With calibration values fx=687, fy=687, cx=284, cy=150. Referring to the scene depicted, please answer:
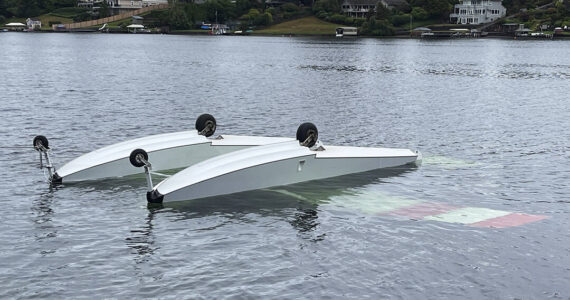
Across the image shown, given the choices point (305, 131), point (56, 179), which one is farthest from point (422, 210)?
point (56, 179)

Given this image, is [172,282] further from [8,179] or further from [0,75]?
[0,75]

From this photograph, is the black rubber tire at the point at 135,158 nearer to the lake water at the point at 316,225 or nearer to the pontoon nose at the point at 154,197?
the pontoon nose at the point at 154,197

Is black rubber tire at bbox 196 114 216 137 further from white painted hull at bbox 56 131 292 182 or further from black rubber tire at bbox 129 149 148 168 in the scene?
black rubber tire at bbox 129 149 148 168

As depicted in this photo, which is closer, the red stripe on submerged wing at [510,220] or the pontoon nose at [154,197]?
the red stripe on submerged wing at [510,220]

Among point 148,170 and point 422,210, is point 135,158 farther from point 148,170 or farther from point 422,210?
point 422,210

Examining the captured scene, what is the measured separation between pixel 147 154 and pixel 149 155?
1.47 m

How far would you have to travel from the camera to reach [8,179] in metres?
25.8

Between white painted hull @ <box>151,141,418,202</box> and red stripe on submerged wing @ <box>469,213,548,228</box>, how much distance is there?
6.58 meters

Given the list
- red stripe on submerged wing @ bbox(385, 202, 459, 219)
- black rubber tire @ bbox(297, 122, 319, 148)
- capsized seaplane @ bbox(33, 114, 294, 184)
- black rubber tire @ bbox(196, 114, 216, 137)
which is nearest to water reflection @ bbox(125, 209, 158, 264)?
capsized seaplane @ bbox(33, 114, 294, 184)

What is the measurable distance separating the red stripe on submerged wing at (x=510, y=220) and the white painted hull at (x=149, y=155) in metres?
10.5

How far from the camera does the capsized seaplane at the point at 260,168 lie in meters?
22.1

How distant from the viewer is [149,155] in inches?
996

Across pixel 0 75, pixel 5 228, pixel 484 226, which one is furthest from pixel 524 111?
pixel 0 75

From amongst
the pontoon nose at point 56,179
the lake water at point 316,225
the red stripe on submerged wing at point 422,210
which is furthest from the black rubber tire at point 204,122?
the red stripe on submerged wing at point 422,210
